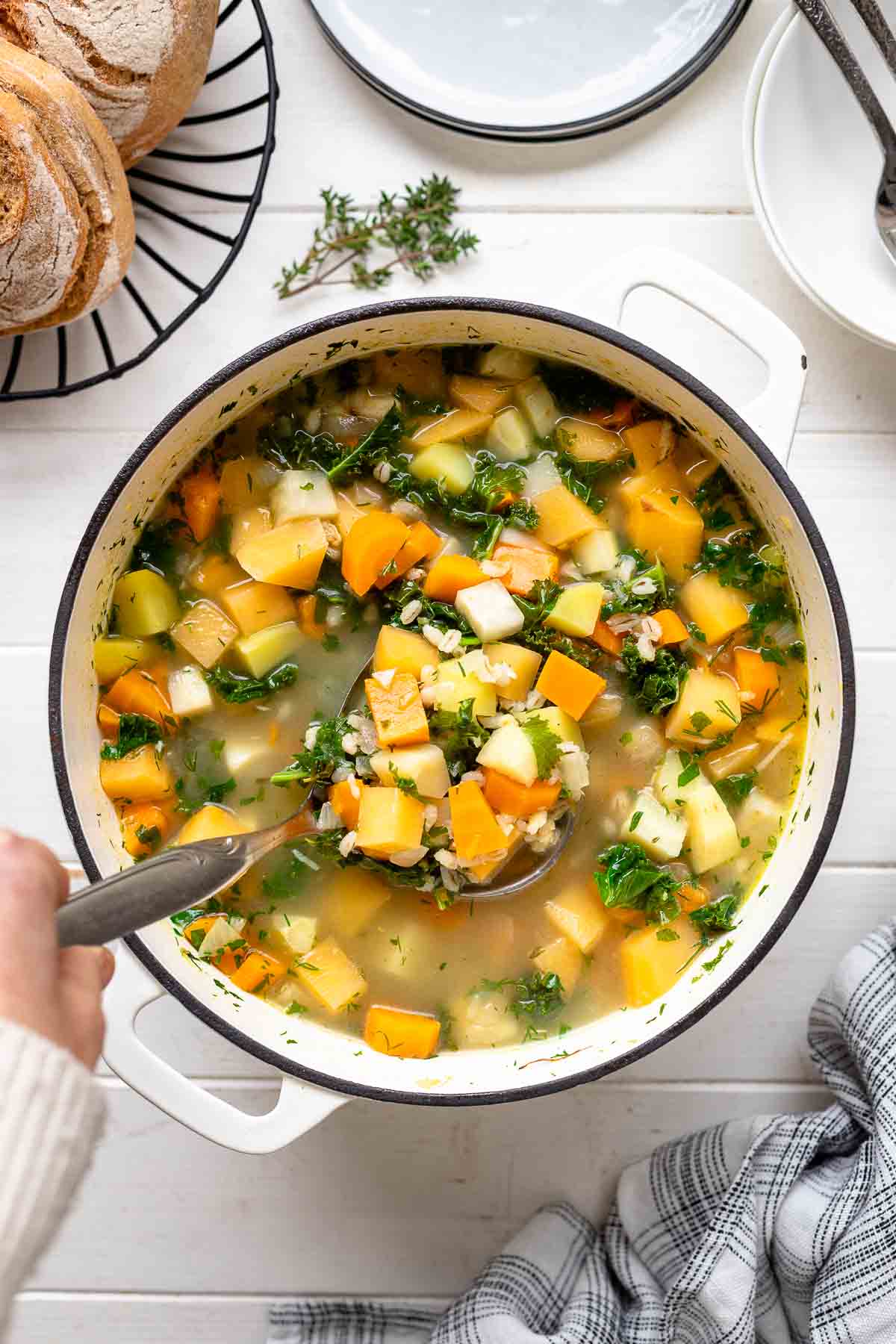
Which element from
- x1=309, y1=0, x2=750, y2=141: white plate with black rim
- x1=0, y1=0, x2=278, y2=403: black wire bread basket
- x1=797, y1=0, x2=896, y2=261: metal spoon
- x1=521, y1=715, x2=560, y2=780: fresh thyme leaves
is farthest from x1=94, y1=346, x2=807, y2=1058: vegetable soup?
x1=797, y1=0, x2=896, y2=261: metal spoon

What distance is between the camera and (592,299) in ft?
6.49

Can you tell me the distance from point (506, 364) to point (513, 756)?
29.2 inches

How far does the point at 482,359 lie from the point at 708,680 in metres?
0.73

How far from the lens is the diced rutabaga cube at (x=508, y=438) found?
2193 millimetres

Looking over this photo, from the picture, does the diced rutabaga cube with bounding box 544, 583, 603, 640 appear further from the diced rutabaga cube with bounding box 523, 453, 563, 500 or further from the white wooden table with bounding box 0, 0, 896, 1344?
the white wooden table with bounding box 0, 0, 896, 1344

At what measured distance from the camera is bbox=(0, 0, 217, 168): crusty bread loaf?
197 centimetres

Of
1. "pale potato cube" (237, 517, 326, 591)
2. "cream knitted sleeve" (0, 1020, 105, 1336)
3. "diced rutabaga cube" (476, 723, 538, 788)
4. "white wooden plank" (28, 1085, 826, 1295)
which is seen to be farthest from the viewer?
"white wooden plank" (28, 1085, 826, 1295)

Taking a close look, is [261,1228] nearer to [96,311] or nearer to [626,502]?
[626,502]

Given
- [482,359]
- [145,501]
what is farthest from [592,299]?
[145,501]

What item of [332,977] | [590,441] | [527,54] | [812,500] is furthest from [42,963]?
[527,54]

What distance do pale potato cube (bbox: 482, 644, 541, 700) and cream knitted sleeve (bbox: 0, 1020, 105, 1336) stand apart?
1.14 m

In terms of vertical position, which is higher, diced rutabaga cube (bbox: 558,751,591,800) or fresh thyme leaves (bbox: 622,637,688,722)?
fresh thyme leaves (bbox: 622,637,688,722)

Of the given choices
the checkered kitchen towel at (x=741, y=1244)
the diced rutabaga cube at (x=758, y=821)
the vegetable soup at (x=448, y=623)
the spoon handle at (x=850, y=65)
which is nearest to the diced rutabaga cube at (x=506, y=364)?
the vegetable soup at (x=448, y=623)

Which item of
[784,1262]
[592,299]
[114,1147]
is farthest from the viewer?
[114,1147]
